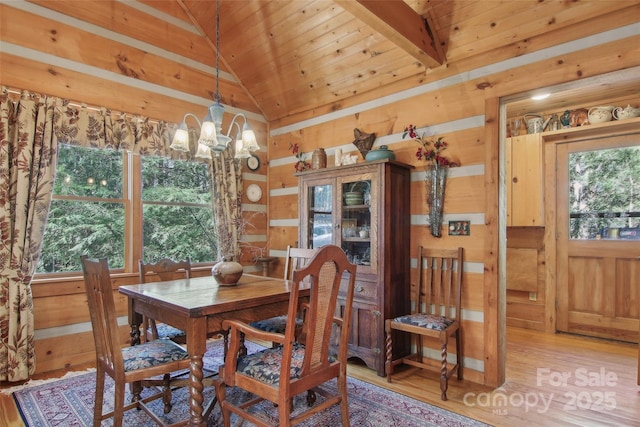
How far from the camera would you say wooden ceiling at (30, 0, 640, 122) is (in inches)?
101

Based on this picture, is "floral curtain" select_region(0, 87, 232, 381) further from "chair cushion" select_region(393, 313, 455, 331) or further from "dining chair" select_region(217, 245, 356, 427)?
"chair cushion" select_region(393, 313, 455, 331)

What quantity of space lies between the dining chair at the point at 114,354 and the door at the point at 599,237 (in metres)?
4.24

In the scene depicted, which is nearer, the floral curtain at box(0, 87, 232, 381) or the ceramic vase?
the floral curtain at box(0, 87, 232, 381)

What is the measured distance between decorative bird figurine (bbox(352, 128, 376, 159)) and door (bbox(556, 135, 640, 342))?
2.45 m

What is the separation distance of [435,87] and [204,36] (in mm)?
2693

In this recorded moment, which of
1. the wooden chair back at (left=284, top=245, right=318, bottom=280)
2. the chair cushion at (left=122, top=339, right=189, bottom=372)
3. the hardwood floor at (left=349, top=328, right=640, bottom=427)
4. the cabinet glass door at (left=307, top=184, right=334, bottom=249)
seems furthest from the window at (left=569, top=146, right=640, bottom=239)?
the chair cushion at (left=122, top=339, right=189, bottom=372)

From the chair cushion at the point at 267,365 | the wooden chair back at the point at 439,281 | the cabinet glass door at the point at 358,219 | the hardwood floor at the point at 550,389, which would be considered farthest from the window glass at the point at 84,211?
the wooden chair back at the point at 439,281

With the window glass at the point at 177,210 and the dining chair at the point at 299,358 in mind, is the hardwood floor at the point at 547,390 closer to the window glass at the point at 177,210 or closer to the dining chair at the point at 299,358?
the dining chair at the point at 299,358

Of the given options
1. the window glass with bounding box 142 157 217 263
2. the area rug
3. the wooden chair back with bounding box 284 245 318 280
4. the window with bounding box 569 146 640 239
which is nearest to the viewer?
the area rug

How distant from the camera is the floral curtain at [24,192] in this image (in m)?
2.80

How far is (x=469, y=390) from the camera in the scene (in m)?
2.72

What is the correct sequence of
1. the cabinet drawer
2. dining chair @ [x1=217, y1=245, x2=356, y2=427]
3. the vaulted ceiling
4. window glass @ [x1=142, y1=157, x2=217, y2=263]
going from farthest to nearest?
window glass @ [x1=142, y1=157, x2=217, y2=263] → the cabinet drawer → the vaulted ceiling → dining chair @ [x1=217, y1=245, x2=356, y2=427]

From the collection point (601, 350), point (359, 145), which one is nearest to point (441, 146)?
point (359, 145)

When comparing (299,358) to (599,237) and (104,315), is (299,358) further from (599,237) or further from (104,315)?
(599,237)
